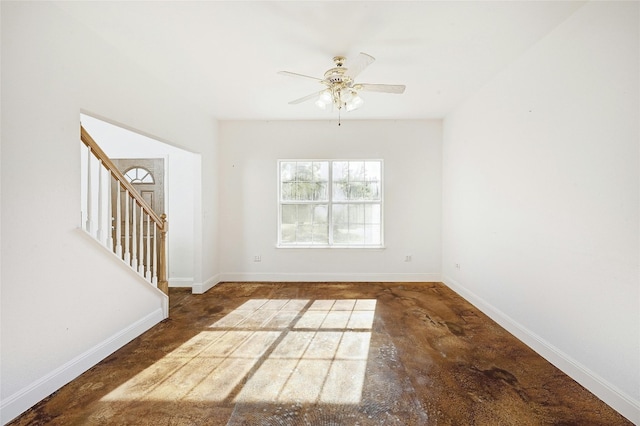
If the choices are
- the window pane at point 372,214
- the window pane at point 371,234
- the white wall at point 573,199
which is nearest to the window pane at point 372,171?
the window pane at point 372,214

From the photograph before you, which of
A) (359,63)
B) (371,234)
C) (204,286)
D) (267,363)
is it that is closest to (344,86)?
(359,63)

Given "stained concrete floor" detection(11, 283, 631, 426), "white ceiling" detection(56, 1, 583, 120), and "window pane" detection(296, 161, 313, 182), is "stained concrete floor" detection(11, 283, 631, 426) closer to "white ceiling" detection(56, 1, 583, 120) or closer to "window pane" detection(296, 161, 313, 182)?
"window pane" detection(296, 161, 313, 182)

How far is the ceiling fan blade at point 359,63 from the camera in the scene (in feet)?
7.27

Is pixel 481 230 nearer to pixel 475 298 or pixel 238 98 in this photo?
pixel 475 298

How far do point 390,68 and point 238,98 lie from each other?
6.54 ft

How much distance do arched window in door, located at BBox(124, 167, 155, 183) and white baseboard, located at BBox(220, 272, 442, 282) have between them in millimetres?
1930

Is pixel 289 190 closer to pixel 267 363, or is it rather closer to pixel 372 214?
pixel 372 214

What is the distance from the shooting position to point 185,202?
15.3 ft

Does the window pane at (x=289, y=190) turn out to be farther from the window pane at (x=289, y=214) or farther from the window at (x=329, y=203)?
the window pane at (x=289, y=214)

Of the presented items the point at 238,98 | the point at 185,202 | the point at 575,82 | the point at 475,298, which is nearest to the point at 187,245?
the point at 185,202

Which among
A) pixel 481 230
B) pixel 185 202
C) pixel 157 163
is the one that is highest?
pixel 157 163

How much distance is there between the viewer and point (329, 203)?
501 cm

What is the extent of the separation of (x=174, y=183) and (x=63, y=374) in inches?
119

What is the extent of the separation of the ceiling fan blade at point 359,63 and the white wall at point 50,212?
6.93 feet
